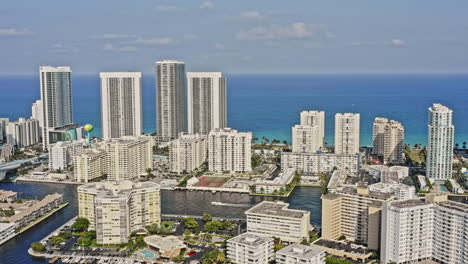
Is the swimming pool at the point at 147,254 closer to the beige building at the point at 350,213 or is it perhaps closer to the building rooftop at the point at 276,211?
the building rooftop at the point at 276,211

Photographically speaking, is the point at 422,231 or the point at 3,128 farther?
the point at 3,128

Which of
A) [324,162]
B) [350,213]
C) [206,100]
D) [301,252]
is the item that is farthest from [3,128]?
[301,252]

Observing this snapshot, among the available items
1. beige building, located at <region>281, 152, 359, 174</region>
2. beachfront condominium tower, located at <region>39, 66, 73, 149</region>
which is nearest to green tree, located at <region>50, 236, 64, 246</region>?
beige building, located at <region>281, 152, 359, 174</region>

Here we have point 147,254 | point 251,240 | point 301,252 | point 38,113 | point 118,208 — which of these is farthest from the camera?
point 38,113

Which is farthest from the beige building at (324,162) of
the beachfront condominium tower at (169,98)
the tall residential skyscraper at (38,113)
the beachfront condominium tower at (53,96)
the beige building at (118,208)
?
the tall residential skyscraper at (38,113)

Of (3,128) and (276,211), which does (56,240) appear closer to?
(276,211)

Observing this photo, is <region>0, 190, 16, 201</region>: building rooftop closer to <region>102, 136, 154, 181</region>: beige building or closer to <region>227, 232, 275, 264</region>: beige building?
<region>102, 136, 154, 181</region>: beige building
